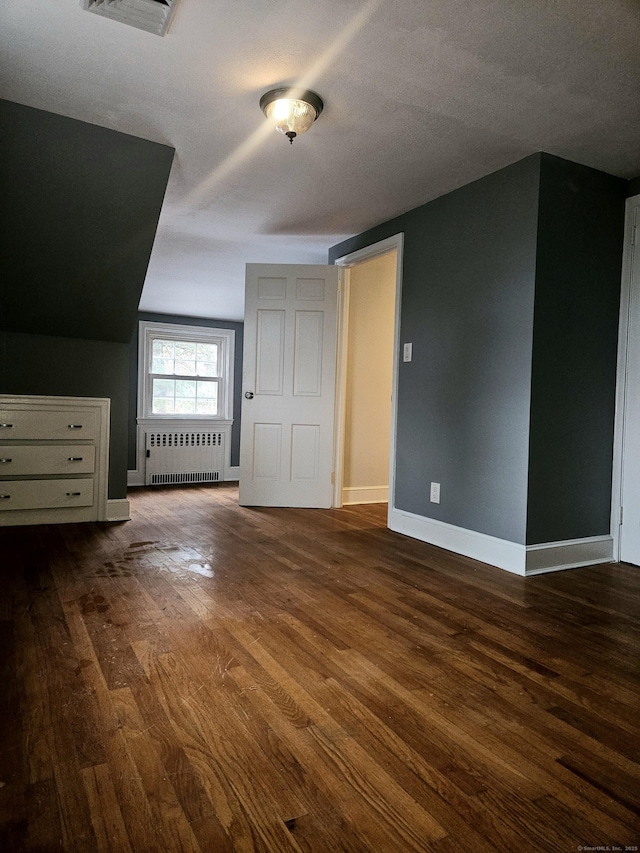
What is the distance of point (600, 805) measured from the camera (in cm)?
110

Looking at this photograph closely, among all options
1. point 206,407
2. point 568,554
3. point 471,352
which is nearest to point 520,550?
point 568,554

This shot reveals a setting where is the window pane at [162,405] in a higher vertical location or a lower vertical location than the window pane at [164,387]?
lower

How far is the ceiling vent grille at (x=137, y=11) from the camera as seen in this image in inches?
70.9

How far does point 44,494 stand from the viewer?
Result: 3732 mm

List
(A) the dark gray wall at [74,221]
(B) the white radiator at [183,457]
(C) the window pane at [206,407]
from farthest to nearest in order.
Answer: (C) the window pane at [206,407]
(B) the white radiator at [183,457]
(A) the dark gray wall at [74,221]

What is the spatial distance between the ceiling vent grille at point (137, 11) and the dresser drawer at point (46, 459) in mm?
2692

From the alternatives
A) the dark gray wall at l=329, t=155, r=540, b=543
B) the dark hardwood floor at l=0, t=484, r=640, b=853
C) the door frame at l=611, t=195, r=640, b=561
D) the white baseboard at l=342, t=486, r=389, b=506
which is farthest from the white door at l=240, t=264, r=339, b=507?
the door frame at l=611, t=195, r=640, b=561

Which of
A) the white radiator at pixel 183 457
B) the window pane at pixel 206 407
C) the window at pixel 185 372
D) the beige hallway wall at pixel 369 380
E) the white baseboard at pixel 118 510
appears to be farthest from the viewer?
the window pane at pixel 206 407

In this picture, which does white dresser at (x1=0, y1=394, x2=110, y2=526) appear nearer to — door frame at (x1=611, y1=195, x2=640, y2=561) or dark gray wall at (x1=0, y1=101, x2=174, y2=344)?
dark gray wall at (x1=0, y1=101, x2=174, y2=344)

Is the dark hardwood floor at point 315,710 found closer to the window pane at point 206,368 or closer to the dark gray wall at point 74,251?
the dark gray wall at point 74,251

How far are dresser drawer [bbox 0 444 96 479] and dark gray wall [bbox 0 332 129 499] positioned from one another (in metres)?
0.19

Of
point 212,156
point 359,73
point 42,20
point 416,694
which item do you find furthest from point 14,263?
point 416,694

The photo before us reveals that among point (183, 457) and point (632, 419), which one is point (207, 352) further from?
point (632, 419)

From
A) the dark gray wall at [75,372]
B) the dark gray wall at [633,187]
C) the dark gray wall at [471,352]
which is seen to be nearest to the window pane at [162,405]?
the dark gray wall at [75,372]
